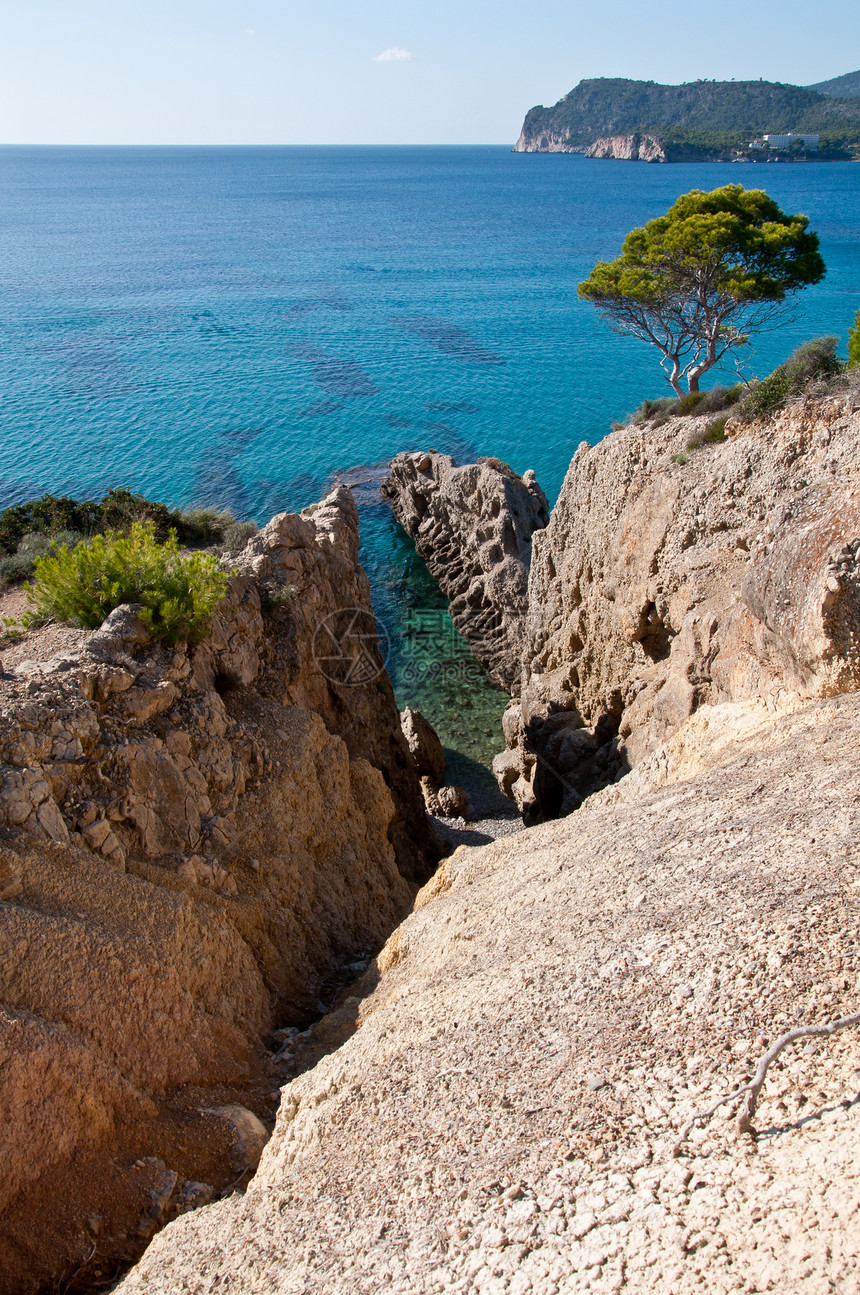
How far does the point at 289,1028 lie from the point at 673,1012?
676 centimetres

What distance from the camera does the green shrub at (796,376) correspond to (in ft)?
52.3

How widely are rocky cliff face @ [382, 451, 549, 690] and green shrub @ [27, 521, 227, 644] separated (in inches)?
788

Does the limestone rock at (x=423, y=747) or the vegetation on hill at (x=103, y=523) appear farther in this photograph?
the vegetation on hill at (x=103, y=523)

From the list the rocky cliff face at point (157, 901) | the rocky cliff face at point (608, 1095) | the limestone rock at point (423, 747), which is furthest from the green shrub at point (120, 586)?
the limestone rock at point (423, 747)

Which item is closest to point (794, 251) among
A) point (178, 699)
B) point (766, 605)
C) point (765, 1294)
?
point (766, 605)

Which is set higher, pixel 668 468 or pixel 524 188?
pixel 524 188

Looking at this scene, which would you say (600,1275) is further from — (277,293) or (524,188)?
(524,188)

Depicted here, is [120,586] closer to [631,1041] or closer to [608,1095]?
[631,1041]

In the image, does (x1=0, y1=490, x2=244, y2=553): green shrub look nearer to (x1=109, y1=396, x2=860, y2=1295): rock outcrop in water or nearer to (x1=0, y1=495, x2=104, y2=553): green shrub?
(x1=0, y1=495, x2=104, y2=553): green shrub

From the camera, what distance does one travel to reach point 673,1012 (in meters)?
6.36

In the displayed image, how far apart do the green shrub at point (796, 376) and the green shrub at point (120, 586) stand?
1237cm

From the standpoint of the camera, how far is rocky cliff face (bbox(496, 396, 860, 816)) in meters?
11.4

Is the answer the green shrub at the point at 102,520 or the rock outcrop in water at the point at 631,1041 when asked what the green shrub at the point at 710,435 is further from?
the green shrub at the point at 102,520

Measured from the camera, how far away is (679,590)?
17031mm
